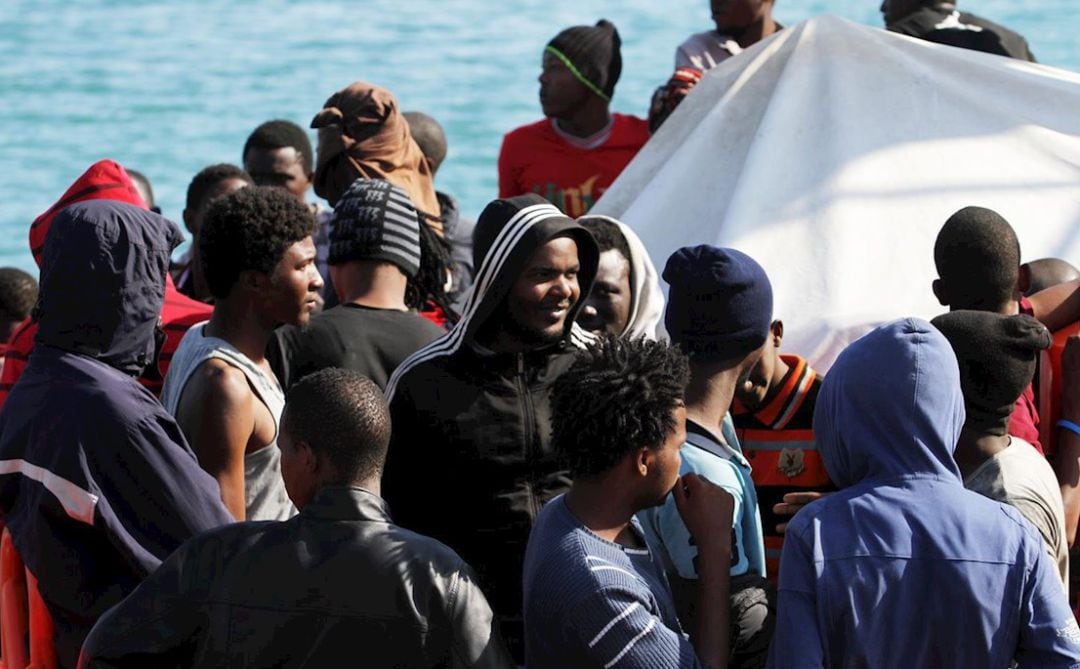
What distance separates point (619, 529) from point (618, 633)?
9.1 inches

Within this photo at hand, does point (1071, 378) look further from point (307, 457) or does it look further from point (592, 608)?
point (307, 457)

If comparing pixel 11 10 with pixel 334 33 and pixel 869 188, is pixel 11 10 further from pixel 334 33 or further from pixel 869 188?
pixel 869 188

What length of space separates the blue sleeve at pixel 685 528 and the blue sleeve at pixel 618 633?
0.37m

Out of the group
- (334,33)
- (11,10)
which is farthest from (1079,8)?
(11,10)

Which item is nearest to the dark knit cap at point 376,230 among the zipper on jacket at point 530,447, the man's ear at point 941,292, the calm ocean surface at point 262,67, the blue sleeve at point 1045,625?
the zipper on jacket at point 530,447

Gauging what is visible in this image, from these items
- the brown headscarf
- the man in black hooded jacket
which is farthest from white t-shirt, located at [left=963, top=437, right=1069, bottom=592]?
the brown headscarf

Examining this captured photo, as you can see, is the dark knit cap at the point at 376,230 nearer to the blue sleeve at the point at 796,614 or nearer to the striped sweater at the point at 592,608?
the striped sweater at the point at 592,608

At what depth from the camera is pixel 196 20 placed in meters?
26.4

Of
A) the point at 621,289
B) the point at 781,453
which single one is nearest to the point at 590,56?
the point at 621,289

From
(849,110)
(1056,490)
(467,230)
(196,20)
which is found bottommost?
(196,20)

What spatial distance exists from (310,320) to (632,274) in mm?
878

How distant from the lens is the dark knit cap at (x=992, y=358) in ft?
11.9

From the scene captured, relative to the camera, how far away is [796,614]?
3072 millimetres

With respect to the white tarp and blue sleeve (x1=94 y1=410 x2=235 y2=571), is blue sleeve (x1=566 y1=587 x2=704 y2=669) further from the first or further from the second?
the white tarp
